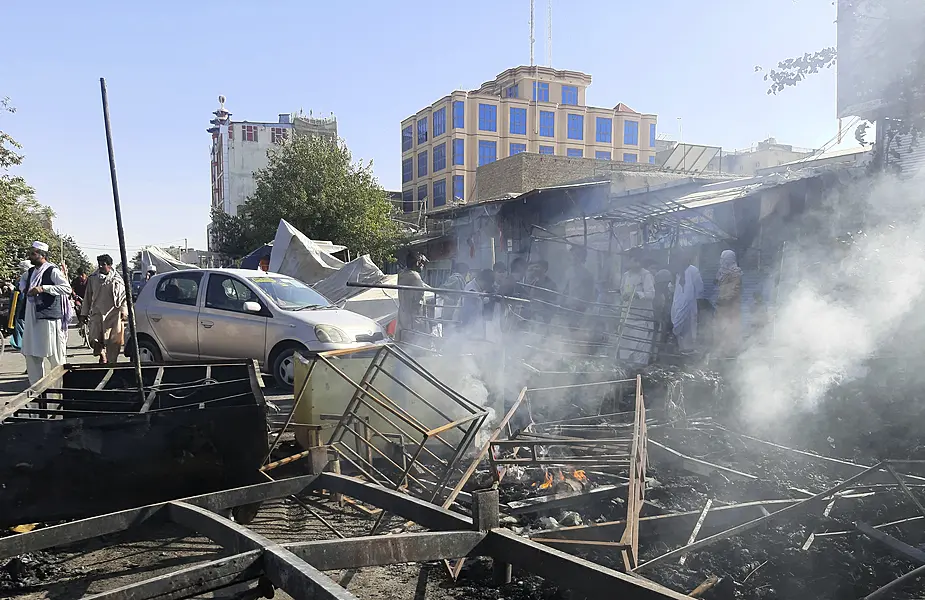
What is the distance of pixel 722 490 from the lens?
4863 millimetres

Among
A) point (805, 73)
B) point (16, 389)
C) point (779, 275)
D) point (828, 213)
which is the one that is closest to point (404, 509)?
point (805, 73)

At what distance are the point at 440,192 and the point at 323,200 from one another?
104 ft

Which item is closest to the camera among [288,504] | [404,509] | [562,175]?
[404,509]

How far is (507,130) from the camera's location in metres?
57.6

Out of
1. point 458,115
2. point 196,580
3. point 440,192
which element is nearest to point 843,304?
point 196,580

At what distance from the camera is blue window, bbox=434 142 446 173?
186 feet

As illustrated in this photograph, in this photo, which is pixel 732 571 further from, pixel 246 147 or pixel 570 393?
pixel 246 147

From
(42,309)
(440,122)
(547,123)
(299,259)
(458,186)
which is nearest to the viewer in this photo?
(42,309)

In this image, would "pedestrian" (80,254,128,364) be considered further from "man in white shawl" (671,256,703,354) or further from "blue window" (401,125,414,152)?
"blue window" (401,125,414,152)

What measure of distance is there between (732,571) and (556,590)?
1117 millimetres

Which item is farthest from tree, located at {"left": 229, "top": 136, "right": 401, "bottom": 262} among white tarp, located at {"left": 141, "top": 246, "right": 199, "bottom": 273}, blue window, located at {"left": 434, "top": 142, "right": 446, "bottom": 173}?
blue window, located at {"left": 434, "top": 142, "right": 446, "bottom": 173}

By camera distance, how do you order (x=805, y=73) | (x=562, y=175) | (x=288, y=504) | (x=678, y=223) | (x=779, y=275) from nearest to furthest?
1. (x=288, y=504)
2. (x=805, y=73)
3. (x=779, y=275)
4. (x=678, y=223)
5. (x=562, y=175)

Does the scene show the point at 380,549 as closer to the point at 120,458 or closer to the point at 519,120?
the point at 120,458

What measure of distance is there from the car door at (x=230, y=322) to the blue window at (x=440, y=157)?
49221 millimetres
